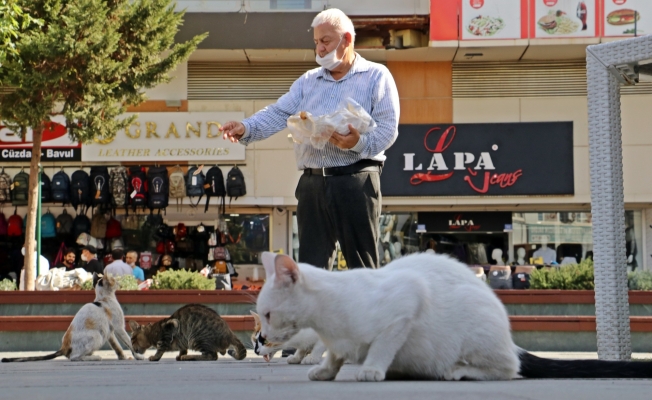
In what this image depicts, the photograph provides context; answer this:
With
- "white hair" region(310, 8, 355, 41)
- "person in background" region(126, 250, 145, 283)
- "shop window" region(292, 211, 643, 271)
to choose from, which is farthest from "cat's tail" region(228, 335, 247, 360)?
"shop window" region(292, 211, 643, 271)

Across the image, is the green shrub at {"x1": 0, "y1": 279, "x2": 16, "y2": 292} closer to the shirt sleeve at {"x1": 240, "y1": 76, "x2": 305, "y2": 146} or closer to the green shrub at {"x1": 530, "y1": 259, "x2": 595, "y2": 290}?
the green shrub at {"x1": 530, "y1": 259, "x2": 595, "y2": 290}

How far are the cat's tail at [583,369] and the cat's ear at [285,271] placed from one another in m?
1.07

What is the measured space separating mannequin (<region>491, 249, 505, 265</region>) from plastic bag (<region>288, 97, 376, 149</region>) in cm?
1720

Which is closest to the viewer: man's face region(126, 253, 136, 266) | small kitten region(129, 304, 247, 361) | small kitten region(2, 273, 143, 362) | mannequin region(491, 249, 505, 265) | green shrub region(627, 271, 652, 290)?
small kitten region(129, 304, 247, 361)

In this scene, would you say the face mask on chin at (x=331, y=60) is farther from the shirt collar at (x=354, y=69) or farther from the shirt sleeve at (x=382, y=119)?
the shirt sleeve at (x=382, y=119)

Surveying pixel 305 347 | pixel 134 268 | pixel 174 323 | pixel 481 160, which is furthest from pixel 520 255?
pixel 305 347

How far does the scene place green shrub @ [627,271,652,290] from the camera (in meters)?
12.4

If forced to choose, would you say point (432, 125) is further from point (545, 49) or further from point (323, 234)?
point (323, 234)

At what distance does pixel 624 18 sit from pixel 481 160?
4.39 m

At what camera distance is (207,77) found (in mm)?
21547

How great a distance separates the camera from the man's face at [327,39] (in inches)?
189

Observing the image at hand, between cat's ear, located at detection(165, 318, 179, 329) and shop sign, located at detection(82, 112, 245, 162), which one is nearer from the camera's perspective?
cat's ear, located at detection(165, 318, 179, 329)

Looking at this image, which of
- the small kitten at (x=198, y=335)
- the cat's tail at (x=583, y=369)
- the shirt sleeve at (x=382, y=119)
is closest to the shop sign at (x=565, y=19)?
the small kitten at (x=198, y=335)

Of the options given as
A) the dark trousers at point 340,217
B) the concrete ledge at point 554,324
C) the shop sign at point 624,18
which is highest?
the shop sign at point 624,18
